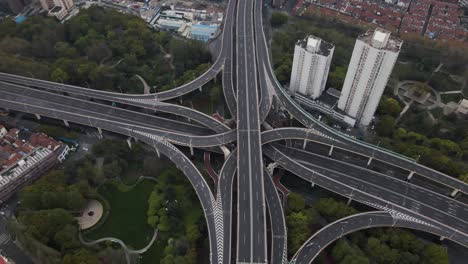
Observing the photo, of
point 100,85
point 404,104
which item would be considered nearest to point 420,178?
point 404,104

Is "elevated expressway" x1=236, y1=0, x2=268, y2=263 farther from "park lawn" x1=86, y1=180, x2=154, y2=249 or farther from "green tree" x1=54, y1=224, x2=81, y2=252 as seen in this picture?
"green tree" x1=54, y1=224, x2=81, y2=252

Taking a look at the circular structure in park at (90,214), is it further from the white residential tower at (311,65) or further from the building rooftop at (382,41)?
the building rooftop at (382,41)

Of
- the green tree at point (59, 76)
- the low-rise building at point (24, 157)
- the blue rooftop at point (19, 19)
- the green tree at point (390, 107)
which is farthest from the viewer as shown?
the blue rooftop at point (19, 19)

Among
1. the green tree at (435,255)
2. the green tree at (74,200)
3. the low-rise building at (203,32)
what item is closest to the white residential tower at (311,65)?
the low-rise building at (203,32)

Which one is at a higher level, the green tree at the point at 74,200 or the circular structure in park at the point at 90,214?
the green tree at the point at 74,200

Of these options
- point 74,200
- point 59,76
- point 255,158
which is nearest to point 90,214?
point 74,200

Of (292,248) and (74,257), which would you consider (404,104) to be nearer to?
(292,248)

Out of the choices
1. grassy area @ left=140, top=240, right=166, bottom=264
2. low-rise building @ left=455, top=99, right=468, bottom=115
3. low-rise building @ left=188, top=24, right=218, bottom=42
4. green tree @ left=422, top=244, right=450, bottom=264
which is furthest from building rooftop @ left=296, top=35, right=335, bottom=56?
grassy area @ left=140, top=240, right=166, bottom=264
